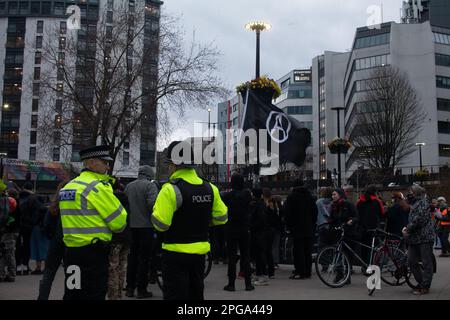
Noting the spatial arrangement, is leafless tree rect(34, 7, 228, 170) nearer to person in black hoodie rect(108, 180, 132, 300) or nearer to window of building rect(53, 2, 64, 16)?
person in black hoodie rect(108, 180, 132, 300)

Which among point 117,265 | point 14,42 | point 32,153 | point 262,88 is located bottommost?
point 117,265

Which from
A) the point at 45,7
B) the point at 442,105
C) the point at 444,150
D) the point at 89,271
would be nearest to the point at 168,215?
the point at 89,271

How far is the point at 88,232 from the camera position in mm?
4754

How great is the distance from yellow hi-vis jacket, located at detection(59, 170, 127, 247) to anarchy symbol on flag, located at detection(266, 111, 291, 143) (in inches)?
305

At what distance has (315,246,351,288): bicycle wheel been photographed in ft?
30.5

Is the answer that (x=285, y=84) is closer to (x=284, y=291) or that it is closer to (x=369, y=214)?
(x=369, y=214)

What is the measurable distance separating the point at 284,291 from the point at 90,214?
517 centimetres

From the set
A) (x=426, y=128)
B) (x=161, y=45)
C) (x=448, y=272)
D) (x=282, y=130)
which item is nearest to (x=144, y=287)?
(x=282, y=130)

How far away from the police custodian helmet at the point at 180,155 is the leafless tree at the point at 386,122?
35.6 meters

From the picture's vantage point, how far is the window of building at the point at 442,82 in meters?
64.5

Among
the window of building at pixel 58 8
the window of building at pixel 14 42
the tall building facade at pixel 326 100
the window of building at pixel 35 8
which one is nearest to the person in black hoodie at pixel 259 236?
the tall building facade at pixel 326 100

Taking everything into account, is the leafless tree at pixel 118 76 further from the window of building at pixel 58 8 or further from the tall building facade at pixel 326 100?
the window of building at pixel 58 8

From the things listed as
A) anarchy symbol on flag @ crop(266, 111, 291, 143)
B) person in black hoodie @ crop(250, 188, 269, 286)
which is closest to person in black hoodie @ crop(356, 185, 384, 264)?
person in black hoodie @ crop(250, 188, 269, 286)

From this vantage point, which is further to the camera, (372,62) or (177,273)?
(372,62)
